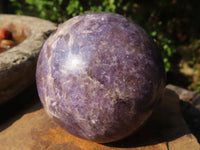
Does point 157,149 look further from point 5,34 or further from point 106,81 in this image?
point 5,34

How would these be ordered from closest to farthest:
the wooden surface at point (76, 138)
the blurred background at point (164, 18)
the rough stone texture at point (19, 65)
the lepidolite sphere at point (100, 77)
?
the lepidolite sphere at point (100, 77), the wooden surface at point (76, 138), the rough stone texture at point (19, 65), the blurred background at point (164, 18)

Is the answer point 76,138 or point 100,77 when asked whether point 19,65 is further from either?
point 100,77

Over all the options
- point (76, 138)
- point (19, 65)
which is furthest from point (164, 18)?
point (76, 138)

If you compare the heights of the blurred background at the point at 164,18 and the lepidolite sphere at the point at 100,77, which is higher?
the lepidolite sphere at the point at 100,77

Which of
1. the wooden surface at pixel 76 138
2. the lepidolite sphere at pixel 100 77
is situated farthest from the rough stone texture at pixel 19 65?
the lepidolite sphere at pixel 100 77

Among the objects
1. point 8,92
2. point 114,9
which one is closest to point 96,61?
point 8,92

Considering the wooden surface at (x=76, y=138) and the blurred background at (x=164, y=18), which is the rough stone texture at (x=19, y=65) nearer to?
the wooden surface at (x=76, y=138)
